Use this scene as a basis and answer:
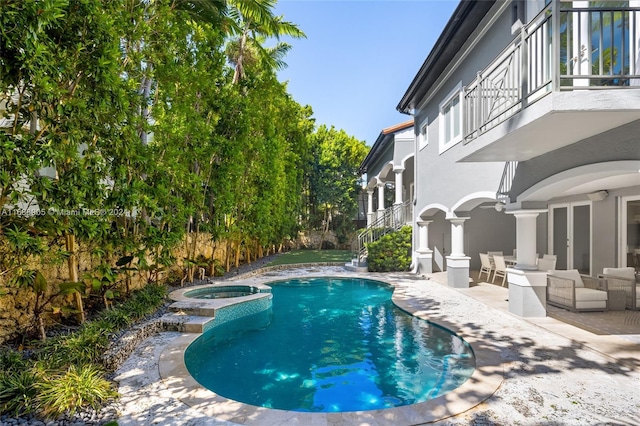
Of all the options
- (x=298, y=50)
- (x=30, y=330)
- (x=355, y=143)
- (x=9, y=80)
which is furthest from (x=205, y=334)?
(x=355, y=143)

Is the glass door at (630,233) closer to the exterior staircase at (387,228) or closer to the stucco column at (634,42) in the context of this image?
the stucco column at (634,42)

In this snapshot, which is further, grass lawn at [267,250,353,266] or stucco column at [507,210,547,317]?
grass lawn at [267,250,353,266]

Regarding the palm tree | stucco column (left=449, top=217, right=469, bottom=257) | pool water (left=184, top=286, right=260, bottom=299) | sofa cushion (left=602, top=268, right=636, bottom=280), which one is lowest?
pool water (left=184, top=286, right=260, bottom=299)

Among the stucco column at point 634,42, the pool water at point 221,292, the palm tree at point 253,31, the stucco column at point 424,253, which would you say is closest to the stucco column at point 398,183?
the stucco column at point 424,253

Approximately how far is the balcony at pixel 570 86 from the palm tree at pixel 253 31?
8.80 m

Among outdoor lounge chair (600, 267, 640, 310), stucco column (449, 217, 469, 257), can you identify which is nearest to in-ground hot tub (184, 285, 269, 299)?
stucco column (449, 217, 469, 257)

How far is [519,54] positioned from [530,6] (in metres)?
2.77

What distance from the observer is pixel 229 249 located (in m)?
16.1

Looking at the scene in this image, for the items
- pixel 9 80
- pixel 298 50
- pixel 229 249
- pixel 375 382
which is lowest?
pixel 375 382

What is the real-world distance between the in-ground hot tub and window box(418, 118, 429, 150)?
988cm

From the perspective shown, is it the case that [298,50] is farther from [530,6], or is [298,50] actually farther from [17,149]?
[17,149]

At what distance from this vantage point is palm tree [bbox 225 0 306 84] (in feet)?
39.2

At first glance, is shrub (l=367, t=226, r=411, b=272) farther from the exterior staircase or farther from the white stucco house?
the white stucco house

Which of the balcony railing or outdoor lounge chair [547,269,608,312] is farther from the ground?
the balcony railing
